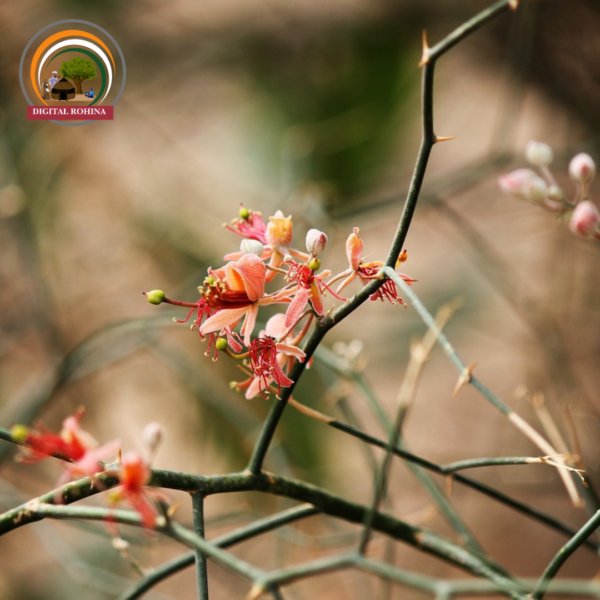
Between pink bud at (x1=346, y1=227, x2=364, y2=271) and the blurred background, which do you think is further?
the blurred background

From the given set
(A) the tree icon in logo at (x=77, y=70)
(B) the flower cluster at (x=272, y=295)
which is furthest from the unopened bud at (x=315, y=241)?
(A) the tree icon in logo at (x=77, y=70)

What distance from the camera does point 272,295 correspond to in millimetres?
324

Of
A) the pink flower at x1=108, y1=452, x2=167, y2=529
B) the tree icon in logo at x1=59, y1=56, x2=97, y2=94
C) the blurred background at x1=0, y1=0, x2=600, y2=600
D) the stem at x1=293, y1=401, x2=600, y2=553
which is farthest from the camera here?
the blurred background at x1=0, y1=0, x2=600, y2=600

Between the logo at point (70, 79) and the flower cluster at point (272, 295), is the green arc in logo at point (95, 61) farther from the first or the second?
the flower cluster at point (272, 295)

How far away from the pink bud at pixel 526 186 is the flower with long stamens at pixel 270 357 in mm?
226

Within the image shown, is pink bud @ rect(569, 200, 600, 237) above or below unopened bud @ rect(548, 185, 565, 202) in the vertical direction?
below

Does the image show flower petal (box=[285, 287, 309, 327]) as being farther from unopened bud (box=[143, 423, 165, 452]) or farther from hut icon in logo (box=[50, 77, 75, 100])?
hut icon in logo (box=[50, 77, 75, 100])

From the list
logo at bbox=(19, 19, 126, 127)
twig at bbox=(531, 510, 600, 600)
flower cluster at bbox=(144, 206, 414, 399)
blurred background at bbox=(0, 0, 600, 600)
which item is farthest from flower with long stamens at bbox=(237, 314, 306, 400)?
logo at bbox=(19, 19, 126, 127)

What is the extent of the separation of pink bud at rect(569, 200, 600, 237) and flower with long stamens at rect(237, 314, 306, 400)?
0.69 ft

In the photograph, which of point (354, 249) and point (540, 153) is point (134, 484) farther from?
point (540, 153)

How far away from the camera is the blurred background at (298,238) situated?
97 centimetres

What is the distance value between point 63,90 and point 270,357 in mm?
585

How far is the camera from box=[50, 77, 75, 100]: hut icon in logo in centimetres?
75

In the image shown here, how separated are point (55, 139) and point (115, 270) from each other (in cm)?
36
